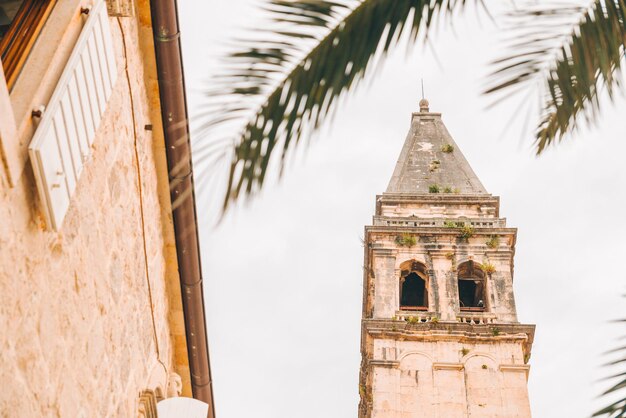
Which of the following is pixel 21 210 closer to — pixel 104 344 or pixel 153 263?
pixel 104 344

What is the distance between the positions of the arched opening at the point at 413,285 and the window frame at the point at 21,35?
20.9m

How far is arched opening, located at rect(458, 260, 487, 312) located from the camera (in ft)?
82.6

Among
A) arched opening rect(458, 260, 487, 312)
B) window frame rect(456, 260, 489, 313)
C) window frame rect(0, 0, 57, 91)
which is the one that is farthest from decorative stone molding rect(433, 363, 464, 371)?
window frame rect(0, 0, 57, 91)

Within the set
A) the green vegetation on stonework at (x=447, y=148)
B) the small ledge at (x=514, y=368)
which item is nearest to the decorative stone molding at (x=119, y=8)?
the small ledge at (x=514, y=368)

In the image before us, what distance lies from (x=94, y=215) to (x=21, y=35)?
1.17m

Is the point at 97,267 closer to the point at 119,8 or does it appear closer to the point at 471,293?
the point at 119,8

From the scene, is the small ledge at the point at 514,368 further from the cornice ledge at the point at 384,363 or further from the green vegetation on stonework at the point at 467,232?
the green vegetation on stonework at the point at 467,232

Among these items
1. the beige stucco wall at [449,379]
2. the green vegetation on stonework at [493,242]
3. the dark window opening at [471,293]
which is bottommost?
the beige stucco wall at [449,379]

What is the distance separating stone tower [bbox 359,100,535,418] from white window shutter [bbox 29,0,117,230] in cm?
1783

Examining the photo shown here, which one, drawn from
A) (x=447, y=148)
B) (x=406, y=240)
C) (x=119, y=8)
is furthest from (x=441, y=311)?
(x=119, y=8)

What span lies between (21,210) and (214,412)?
5.31 meters

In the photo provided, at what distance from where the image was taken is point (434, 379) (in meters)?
22.8

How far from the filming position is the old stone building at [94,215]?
4184 millimetres

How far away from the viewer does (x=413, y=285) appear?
26141mm
